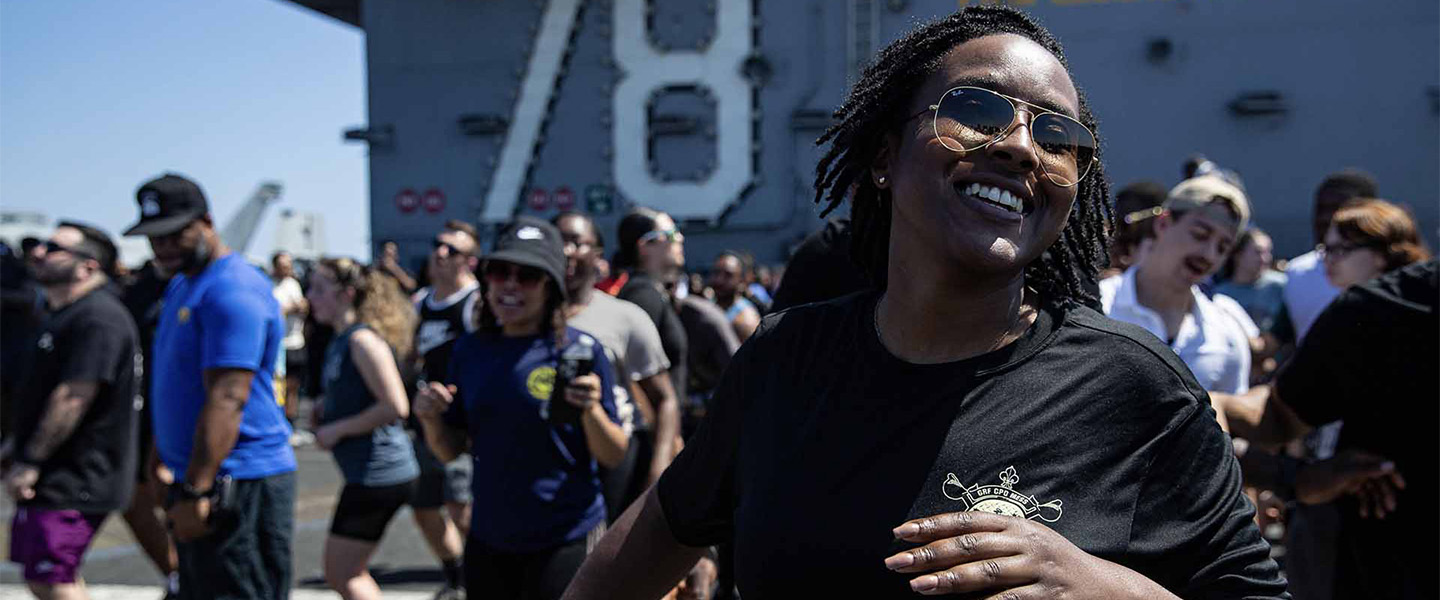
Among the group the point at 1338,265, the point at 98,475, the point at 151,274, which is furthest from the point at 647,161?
the point at 1338,265

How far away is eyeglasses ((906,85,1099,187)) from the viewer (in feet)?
5.46

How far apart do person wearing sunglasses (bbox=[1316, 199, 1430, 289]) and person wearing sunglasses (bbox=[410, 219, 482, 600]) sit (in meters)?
3.86

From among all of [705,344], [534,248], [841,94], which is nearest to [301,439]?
[841,94]

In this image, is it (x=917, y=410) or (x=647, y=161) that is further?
(x=647, y=161)

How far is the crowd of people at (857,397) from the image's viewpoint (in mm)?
1566

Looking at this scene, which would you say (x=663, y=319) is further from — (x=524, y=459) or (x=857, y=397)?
(x=857, y=397)

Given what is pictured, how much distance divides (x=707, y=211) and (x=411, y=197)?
519cm

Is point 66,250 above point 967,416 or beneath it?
above

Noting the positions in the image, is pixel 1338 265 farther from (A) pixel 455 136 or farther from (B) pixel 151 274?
A: (A) pixel 455 136

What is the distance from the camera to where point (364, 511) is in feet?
17.9

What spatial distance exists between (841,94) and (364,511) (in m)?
12.0

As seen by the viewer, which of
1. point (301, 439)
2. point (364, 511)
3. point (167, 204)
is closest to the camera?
point (167, 204)

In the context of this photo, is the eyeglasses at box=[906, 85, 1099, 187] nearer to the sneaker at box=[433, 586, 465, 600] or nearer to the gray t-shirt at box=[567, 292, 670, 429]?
the gray t-shirt at box=[567, 292, 670, 429]

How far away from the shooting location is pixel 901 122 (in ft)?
6.03
